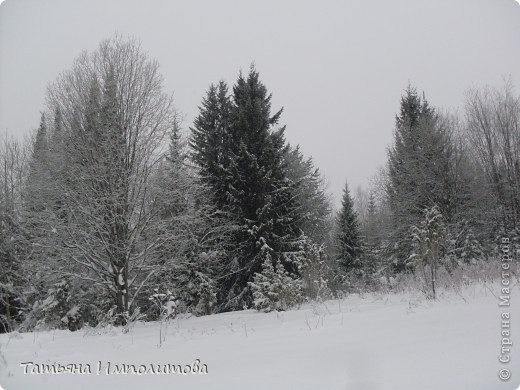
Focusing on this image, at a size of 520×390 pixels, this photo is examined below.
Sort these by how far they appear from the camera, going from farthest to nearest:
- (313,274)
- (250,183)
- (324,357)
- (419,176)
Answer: (419,176), (250,183), (313,274), (324,357)

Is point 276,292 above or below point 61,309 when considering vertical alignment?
above

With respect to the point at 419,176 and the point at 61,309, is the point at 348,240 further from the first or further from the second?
the point at 61,309

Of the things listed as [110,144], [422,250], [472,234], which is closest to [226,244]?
[110,144]

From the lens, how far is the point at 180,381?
3.26 m

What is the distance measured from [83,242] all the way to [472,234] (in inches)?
887

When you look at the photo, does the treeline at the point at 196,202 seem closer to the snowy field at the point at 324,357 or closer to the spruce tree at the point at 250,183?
the spruce tree at the point at 250,183

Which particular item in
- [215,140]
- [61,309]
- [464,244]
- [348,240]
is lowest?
[61,309]

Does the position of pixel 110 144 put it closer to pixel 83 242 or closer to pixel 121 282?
pixel 83 242

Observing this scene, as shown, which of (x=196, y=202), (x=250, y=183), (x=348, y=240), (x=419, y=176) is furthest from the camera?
(x=348, y=240)

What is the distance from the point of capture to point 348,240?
93.9 feet

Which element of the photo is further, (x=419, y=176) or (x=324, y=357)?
(x=419, y=176)

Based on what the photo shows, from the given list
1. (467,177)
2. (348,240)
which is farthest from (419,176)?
(348,240)

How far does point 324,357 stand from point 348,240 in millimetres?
26075

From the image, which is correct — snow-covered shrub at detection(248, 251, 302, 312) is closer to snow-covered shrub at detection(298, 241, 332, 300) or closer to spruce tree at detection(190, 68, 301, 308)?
snow-covered shrub at detection(298, 241, 332, 300)
